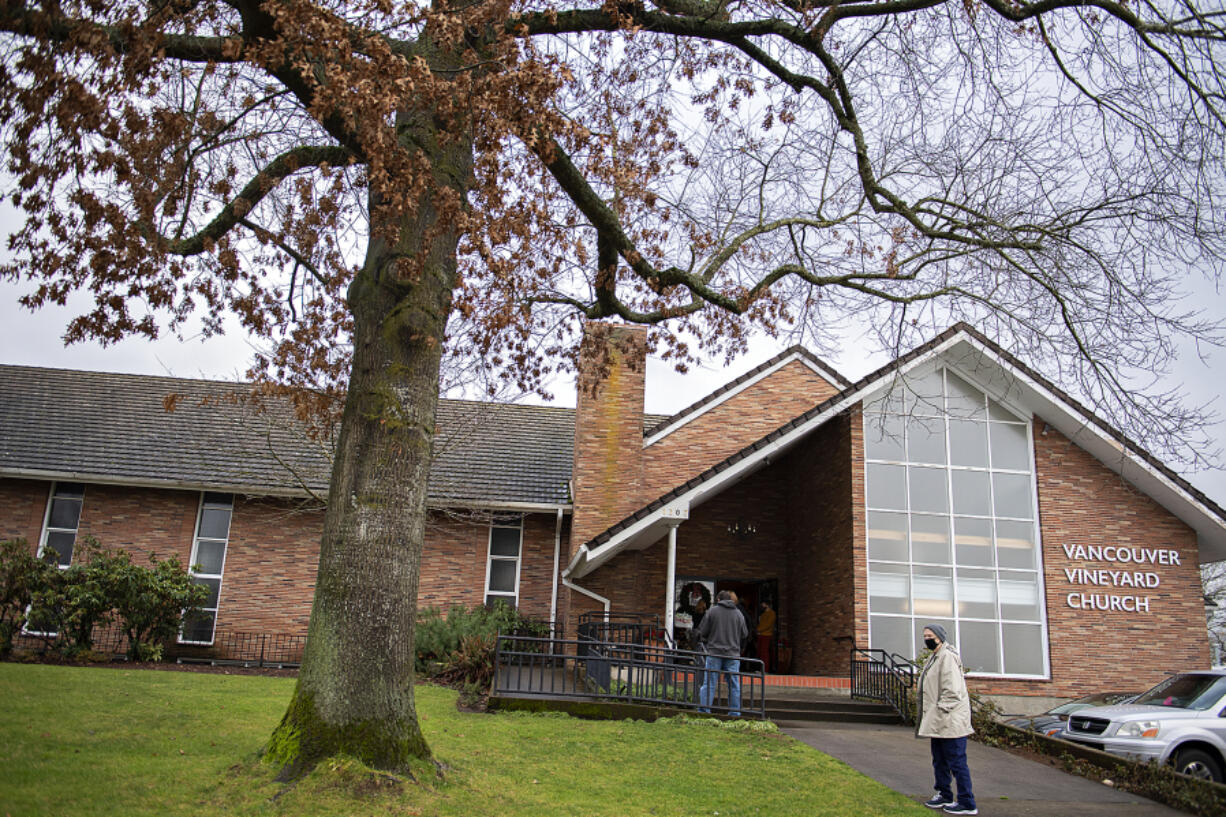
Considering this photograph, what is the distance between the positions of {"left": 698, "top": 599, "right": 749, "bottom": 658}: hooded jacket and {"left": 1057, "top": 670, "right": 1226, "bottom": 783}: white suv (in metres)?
4.43

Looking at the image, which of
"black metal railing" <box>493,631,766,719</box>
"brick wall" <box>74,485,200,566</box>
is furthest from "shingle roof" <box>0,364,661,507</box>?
"black metal railing" <box>493,631,766,719</box>

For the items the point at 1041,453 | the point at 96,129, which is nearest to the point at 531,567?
the point at 1041,453

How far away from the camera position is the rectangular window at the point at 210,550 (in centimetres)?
1978

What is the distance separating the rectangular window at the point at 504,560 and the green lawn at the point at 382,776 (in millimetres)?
7947

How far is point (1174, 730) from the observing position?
428 inches

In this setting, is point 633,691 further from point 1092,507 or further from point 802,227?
point 1092,507

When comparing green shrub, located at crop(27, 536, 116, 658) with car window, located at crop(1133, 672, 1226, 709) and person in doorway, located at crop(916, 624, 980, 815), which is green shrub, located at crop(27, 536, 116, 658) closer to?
person in doorway, located at crop(916, 624, 980, 815)

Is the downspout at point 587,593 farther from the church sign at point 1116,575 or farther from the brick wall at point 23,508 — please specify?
the brick wall at point 23,508

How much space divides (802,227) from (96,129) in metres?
8.01

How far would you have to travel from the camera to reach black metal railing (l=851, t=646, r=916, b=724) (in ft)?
46.1

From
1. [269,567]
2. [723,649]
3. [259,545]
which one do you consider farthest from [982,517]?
[259,545]

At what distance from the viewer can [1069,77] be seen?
360 inches

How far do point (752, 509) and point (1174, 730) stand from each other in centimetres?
1193

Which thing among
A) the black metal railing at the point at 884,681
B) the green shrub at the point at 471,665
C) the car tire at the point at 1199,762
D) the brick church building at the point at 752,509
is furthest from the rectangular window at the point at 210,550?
the car tire at the point at 1199,762
